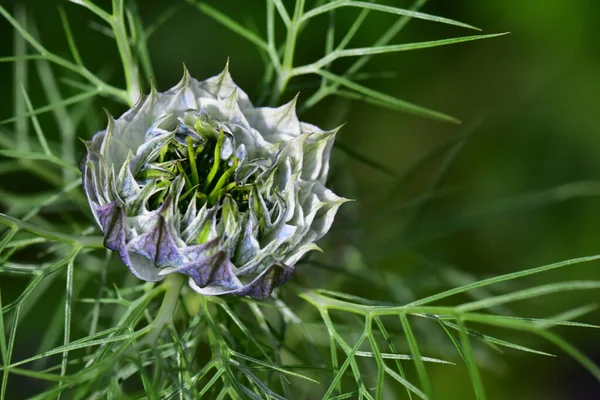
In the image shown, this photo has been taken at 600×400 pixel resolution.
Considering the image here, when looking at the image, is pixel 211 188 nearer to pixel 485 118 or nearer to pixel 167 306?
pixel 167 306

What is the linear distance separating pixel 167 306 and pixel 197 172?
214mm

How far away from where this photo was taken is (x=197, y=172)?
1036 mm

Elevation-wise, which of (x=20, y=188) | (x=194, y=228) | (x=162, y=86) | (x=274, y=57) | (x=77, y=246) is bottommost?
(x=20, y=188)

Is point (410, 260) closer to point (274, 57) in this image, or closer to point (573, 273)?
point (573, 273)

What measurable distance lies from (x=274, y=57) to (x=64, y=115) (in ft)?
2.37

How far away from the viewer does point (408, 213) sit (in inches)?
97.4

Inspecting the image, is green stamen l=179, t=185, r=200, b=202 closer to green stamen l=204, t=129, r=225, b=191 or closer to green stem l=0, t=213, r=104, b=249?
green stamen l=204, t=129, r=225, b=191

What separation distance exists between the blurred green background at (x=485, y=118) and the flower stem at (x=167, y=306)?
1.04 meters

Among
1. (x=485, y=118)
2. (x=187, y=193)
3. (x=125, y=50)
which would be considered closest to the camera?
(x=187, y=193)

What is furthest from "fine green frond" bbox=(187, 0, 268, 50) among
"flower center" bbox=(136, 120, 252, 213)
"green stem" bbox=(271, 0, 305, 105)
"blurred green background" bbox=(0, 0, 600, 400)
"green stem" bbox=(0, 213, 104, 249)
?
"blurred green background" bbox=(0, 0, 600, 400)

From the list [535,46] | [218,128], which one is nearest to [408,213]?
[535,46]

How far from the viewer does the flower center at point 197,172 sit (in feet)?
3.29

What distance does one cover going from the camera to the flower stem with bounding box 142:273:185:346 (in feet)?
3.30

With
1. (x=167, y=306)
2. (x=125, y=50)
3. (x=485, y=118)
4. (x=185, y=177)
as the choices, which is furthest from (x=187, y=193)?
(x=485, y=118)
